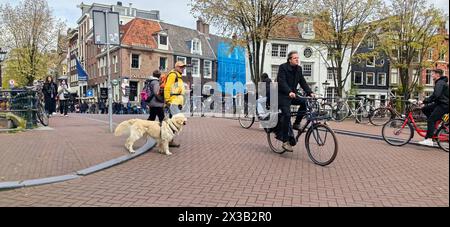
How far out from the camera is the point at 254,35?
18453mm

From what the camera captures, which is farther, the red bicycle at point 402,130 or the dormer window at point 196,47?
the dormer window at point 196,47

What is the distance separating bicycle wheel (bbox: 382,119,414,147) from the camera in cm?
888

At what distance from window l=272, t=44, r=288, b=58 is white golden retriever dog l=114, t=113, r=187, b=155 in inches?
1422

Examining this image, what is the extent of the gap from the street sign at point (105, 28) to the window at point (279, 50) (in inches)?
1310

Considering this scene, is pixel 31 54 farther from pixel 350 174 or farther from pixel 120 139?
pixel 350 174

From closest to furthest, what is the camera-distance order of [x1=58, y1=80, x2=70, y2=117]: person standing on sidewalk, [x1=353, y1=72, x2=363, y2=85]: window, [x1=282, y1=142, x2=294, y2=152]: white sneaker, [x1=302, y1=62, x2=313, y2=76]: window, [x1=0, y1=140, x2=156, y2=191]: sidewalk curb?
1. [x1=0, y1=140, x2=156, y2=191]: sidewalk curb
2. [x1=282, y1=142, x2=294, y2=152]: white sneaker
3. [x1=58, y1=80, x2=70, y2=117]: person standing on sidewalk
4. [x1=302, y1=62, x2=313, y2=76]: window
5. [x1=353, y1=72, x2=363, y2=85]: window

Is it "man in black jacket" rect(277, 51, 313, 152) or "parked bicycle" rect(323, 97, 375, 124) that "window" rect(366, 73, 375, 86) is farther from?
"man in black jacket" rect(277, 51, 313, 152)

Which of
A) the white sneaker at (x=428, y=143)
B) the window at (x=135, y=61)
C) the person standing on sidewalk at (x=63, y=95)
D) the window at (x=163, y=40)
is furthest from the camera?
the window at (x=163, y=40)

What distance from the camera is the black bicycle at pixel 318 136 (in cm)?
603

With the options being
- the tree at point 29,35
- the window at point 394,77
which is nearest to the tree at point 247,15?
the tree at point 29,35

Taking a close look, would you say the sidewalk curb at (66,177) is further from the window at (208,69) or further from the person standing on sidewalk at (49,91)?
the window at (208,69)

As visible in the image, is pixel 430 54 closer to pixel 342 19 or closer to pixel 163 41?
pixel 342 19

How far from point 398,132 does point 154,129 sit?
6361mm

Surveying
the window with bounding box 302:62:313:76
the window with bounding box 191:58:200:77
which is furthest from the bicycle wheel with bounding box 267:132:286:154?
the window with bounding box 191:58:200:77
